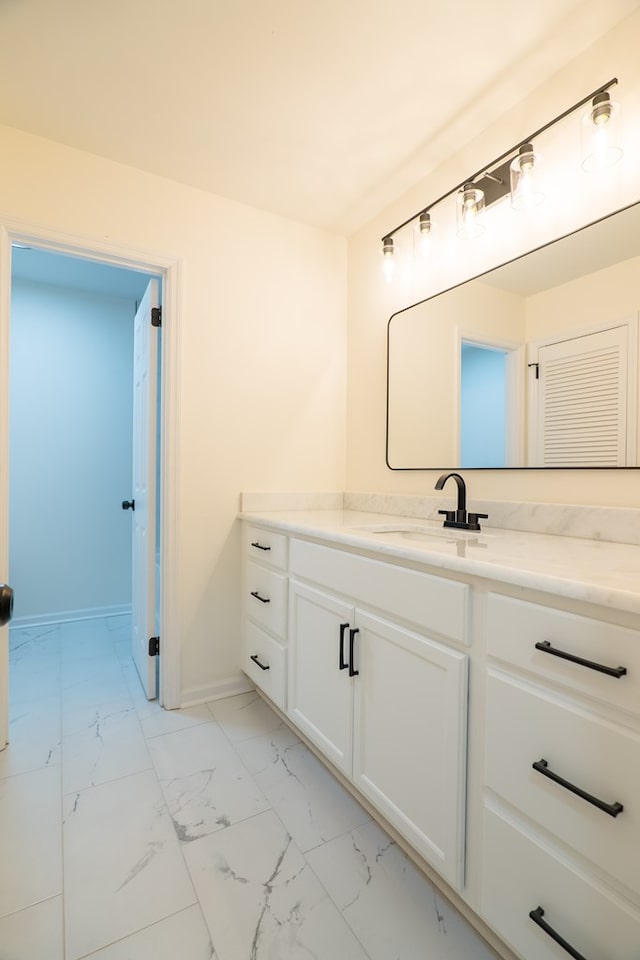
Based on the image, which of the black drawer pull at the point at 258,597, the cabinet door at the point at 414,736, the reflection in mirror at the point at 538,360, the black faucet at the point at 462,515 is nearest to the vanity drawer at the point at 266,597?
the black drawer pull at the point at 258,597

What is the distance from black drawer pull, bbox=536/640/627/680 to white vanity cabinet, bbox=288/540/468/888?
0.60ft

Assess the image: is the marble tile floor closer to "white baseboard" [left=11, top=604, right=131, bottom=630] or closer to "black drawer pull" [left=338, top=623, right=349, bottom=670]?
"black drawer pull" [left=338, top=623, right=349, bottom=670]

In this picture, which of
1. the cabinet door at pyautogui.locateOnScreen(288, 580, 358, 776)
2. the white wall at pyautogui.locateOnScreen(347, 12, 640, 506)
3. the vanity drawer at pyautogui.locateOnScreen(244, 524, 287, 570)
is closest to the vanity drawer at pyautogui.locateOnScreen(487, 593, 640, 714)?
the cabinet door at pyautogui.locateOnScreen(288, 580, 358, 776)

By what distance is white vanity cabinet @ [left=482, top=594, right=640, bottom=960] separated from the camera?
0.69 metres

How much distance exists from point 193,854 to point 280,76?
2375 millimetres

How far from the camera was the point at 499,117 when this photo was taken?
1575mm

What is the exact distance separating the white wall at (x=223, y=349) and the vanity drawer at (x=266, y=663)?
0.15 metres

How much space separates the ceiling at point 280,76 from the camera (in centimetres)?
126

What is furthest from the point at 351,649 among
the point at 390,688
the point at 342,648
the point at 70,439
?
the point at 70,439

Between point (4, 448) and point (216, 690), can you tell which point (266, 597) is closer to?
point (216, 690)

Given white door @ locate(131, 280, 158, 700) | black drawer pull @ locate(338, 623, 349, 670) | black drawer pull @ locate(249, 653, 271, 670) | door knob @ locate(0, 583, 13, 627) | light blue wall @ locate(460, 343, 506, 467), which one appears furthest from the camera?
white door @ locate(131, 280, 158, 700)

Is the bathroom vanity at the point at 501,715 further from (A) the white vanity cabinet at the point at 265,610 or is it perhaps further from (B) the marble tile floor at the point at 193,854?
(A) the white vanity cabinet at the point at 265,610

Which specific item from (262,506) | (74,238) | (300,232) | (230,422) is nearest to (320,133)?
(300,232)

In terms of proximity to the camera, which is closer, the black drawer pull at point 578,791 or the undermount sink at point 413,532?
the black drawer pull at point 578,791
